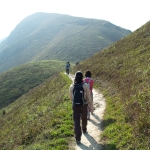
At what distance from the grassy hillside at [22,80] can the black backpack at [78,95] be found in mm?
54718

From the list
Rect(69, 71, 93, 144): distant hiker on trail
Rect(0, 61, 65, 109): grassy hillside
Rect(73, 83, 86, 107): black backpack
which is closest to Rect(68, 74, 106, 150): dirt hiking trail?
Rect(69, 71, 93, 144): distant hiker on trail

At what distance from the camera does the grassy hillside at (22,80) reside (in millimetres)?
66500

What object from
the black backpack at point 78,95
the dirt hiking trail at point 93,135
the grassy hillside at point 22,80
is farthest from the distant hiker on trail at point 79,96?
the grassy hillside at point 22,80

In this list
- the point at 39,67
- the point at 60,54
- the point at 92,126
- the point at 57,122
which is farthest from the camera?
the point at 60,54

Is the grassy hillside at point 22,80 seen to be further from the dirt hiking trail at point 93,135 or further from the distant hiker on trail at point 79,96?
the distant hiker on trail at point 79,96

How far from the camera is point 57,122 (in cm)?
1273

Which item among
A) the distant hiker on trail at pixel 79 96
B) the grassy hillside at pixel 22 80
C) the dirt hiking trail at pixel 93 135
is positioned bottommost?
the grassy hillside at pixel 22 80

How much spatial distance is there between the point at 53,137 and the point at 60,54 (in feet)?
500

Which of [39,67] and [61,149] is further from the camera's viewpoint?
[39,67]

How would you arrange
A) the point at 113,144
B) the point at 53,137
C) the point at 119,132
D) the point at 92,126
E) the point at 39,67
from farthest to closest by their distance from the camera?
the point at 39,67 < the point at 92,126 < the point at 53,137 < the point at 119,132 < the point at 113,144

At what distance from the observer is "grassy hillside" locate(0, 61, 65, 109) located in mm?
66500

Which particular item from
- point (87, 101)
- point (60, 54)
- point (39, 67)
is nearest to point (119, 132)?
point (87, 101)

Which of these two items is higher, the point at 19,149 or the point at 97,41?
the point at 97,41

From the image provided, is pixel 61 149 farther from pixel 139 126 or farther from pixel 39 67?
pixel 39 67
